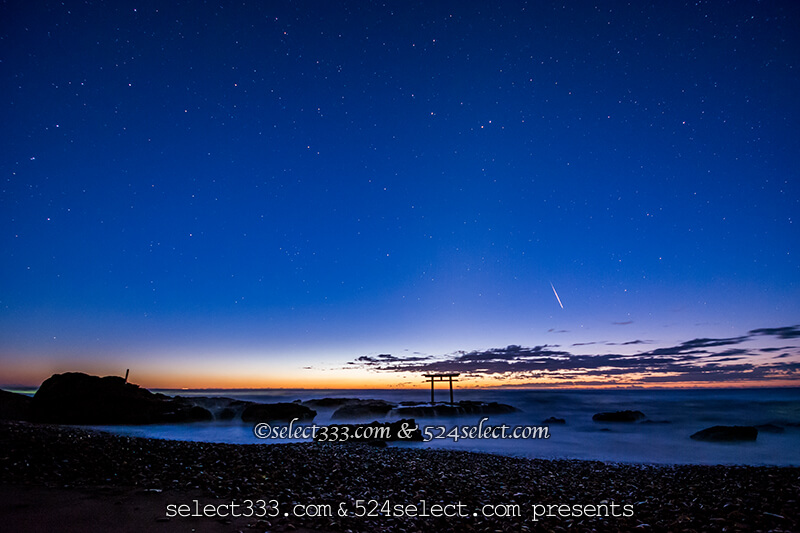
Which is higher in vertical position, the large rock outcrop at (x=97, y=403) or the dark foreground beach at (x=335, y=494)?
the dark foreground beach at (x=335, y=494)

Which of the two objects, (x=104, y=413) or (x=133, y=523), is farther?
(x=104, y=413)

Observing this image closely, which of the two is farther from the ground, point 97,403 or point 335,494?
point 335,494

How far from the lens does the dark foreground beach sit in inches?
256

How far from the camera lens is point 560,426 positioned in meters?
37.4

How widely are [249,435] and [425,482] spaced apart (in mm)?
20237

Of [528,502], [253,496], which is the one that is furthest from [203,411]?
[528,502]

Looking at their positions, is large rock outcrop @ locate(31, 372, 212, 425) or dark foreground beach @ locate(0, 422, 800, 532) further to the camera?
large rock outcrop @ locate(31, 372, 212, 425)

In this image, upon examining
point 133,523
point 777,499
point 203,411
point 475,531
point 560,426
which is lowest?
point 560,426

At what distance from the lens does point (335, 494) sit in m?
8.45

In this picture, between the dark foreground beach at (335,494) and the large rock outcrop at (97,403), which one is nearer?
the dark foreground beach at (335,494)

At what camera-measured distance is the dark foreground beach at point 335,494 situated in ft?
21.3

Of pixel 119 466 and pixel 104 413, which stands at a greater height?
pixel 119 466

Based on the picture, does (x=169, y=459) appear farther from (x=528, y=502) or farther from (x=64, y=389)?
(x=64, y=389)

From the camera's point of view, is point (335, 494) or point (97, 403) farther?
point (97, 403)
